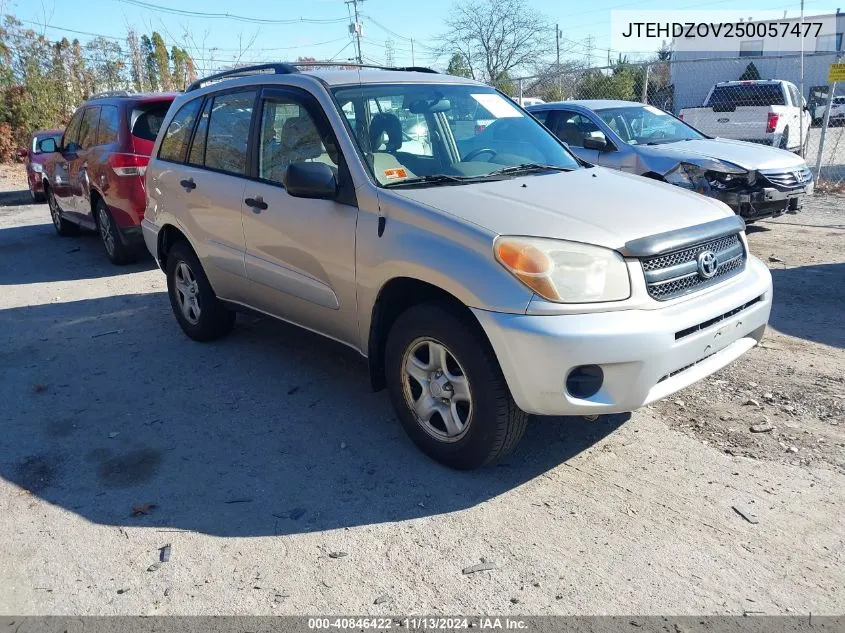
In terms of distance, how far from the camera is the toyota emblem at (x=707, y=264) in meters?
3.34

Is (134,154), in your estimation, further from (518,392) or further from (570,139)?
(518,392)

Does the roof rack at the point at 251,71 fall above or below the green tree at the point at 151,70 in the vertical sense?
below

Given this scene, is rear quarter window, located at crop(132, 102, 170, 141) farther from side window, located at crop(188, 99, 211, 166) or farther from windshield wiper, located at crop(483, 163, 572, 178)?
windshield wiper, located at crop(483, 163, 572, 178)

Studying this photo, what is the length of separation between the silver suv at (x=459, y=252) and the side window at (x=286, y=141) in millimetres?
12

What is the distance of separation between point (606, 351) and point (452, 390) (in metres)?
0.80

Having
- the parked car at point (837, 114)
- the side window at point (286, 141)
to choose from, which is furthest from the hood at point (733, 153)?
the parked car at point (837, 114)

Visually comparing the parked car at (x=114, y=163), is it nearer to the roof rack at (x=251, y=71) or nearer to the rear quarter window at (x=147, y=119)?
the rear quarter window at (x=147, y=119)

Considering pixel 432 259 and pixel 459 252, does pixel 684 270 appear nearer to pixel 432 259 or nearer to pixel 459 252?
pixel 459 252

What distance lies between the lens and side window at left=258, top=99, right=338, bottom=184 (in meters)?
4.08

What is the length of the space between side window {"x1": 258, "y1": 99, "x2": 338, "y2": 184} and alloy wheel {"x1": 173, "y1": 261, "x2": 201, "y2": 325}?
138cm

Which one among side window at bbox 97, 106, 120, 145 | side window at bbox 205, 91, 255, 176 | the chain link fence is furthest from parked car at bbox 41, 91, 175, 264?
the chain link fence

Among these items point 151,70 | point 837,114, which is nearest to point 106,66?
point 151,70

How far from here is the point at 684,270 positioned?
3.27 metres

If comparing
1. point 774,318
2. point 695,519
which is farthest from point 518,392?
point 774,318
